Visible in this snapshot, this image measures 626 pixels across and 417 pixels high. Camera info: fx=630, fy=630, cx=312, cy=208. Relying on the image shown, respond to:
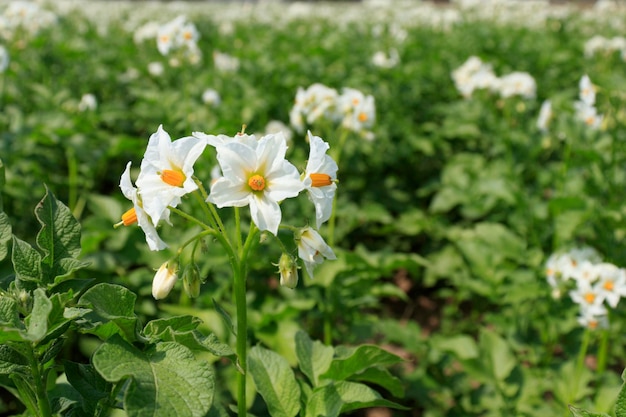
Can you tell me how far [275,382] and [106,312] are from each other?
496mm

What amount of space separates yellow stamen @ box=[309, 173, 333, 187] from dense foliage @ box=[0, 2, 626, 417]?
0.15 meters

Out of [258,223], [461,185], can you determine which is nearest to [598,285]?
[461,185]

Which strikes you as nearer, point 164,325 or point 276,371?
point 164,325

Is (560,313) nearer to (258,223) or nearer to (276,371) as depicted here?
(276,371)

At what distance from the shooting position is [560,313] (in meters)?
2.87

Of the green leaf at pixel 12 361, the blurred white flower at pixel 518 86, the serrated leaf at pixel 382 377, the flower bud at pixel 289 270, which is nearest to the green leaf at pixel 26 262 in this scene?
the green leaf at pixel 12 361

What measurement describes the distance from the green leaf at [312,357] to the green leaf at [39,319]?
0.67m

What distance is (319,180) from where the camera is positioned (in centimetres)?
128

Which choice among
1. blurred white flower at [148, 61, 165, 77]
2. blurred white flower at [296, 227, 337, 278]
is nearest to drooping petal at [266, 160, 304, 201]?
blurred white flower at [296, 227, 337, 278]

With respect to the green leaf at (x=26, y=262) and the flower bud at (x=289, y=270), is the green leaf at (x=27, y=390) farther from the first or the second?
the flower bud at (x=289, y=270)

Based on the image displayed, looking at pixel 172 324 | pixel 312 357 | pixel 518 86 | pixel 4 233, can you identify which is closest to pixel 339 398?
pixel 312 357

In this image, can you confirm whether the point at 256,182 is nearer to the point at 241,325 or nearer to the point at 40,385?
the point at 241,325

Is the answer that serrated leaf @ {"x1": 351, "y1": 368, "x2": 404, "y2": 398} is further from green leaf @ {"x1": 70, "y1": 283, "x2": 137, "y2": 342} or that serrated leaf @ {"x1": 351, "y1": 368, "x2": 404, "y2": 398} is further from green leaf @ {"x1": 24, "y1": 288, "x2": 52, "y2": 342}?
green leaf @ {"x1": 24, "y1": 288, "x2": 52, "y2": 342}

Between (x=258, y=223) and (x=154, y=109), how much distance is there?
293 cm
